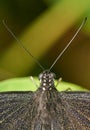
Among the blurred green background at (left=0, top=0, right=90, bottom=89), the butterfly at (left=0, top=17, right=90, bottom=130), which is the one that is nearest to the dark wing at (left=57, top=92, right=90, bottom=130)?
the butterfly at (left=0, top=17, right=90, bottom=130)

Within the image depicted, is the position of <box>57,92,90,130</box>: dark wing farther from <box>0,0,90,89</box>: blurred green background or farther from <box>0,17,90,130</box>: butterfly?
<box>0,0,90,89</box>: blurred green background

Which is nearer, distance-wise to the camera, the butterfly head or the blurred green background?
the butterfly head

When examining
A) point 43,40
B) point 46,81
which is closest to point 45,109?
point 46,81

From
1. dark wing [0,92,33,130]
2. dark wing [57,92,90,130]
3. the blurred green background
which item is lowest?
dark wing [57,92,90,130]

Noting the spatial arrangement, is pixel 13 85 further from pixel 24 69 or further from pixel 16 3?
pixel 16 3

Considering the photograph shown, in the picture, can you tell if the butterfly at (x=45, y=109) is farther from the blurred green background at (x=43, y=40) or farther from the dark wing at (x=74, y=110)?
the blurred green background at (x=43, y=40)

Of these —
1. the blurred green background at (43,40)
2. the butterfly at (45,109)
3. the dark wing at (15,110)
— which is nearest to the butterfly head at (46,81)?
the butterfly at (45,109)

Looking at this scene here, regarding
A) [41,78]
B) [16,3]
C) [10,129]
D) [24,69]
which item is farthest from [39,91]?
[16,3]

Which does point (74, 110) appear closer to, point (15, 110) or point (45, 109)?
point (45, 109)
